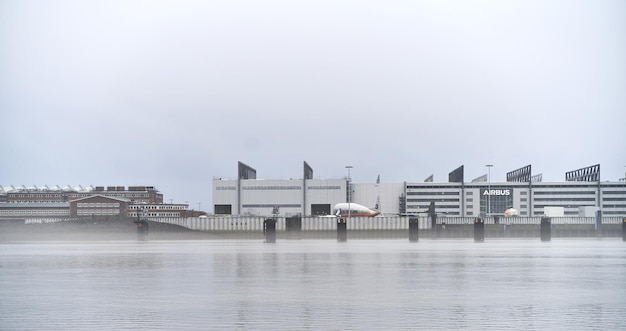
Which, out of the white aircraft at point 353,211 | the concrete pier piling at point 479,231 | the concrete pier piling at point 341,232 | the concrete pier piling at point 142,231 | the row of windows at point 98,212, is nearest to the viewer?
the concrete pier piling at point 341,232

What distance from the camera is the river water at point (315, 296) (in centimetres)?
2027

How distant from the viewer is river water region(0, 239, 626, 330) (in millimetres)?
20266

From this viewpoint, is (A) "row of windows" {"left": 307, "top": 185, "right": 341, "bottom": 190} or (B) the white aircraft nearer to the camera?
(B) the white aircraft

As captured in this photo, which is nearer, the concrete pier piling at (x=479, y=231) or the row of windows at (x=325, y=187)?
the concrete pier piling at (x=479, y=231)

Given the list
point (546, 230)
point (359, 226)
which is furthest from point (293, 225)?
point (546, 230)

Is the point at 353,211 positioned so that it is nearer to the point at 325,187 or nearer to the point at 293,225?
the point at 293,225

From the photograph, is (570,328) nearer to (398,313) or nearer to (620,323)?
(620,323)

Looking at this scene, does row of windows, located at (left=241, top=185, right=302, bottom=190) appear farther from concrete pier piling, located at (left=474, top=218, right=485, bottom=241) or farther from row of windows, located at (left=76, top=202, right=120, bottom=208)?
concrete pier piling, located at (left=474, top=218, right=485, bottom=241)

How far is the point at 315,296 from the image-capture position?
84.2 feet

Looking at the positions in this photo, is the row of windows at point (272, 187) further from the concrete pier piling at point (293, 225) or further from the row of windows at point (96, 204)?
the concrete pier piling at point (293, 225)

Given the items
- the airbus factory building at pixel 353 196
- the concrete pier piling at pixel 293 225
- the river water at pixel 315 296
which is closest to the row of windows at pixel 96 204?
the airbus factory building at pixel 353 196

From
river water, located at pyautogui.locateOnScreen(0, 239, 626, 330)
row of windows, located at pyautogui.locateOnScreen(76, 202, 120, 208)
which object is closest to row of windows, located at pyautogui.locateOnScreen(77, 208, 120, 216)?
row of windows, located at pyautogui.locateOnScreen(76, 202, 120, 208)

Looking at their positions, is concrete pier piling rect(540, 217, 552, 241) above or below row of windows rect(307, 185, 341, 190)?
below

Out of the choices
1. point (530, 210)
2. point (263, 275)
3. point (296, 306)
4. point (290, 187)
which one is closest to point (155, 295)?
point (296, 306)
